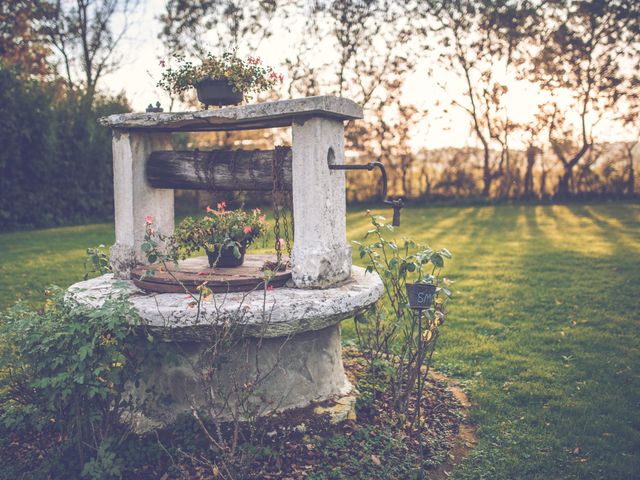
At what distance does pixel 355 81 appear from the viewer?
56.4 feet

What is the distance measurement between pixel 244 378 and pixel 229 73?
2051 mm

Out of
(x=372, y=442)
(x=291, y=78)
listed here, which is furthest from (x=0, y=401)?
(x=291, y=78)

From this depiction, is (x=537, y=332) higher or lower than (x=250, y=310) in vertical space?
lower

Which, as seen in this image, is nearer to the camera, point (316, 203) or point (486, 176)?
point (316, 203)

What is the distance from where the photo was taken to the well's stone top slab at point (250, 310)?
131 inches

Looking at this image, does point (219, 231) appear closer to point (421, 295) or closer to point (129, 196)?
point (129, 196)

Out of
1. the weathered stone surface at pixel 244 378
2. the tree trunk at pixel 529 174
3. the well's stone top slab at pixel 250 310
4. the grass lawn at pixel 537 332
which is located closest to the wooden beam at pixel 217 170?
the well's stone top slab at pixel 250 310

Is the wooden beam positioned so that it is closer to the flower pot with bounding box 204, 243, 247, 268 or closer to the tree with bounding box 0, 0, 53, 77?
the flower pot with bounding box 204, 243, 247, 268

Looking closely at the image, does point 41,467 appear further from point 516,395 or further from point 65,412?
point 516,395

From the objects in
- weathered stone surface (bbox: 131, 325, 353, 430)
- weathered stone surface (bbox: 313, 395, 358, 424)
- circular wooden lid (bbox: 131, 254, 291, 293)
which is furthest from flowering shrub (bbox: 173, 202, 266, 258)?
weathered stone surface (bbox: 313, 395, 358, 424)

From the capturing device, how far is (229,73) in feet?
13.2

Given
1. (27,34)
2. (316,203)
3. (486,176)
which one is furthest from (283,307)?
(27,34)

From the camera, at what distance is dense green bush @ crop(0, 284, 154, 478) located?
10.3 feet

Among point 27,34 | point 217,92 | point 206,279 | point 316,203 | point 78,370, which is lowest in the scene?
point 78,370
